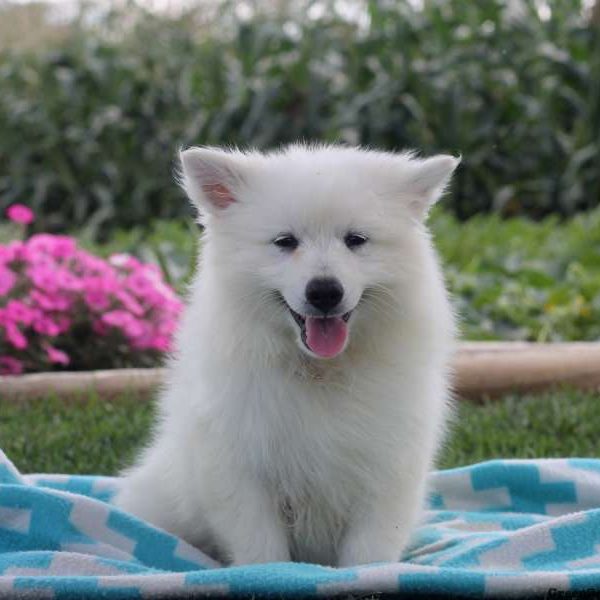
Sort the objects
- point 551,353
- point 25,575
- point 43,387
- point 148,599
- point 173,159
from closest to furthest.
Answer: point 148,599 → point 25,575 → point 43,387 → point 551,353 → point 173,159

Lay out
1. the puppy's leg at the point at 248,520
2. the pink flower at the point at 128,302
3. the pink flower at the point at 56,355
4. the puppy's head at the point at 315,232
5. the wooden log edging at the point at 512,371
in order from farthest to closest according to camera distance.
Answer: the pink flower at the point at 128,302 → the pink flower at the point at 56,355 → the wooden log edging at the point at 512,371 → the puppy's leg at the point at 248,520 → the puppy's head at the point at 315,232

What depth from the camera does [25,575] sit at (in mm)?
3326

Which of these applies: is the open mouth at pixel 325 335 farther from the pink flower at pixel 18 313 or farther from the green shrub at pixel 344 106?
the green shrub at pixel 344 106

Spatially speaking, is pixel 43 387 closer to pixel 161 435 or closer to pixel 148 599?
pixel 161 435

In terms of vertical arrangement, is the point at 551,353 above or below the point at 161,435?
above

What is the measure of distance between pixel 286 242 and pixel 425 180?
19.8 inches

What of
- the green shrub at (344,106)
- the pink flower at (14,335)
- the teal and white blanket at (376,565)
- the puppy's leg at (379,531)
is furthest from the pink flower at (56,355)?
the green shrub at (344,106)

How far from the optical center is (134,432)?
5332mm

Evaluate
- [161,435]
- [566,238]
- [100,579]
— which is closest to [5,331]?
[161,435]

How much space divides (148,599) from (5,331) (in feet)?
10.7

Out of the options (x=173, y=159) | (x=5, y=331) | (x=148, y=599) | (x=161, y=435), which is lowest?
(x=148, y=599)

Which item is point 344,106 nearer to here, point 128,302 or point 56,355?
point 128,302

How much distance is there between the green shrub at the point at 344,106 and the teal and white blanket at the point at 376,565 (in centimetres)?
735

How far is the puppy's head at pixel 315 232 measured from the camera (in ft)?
10.5
